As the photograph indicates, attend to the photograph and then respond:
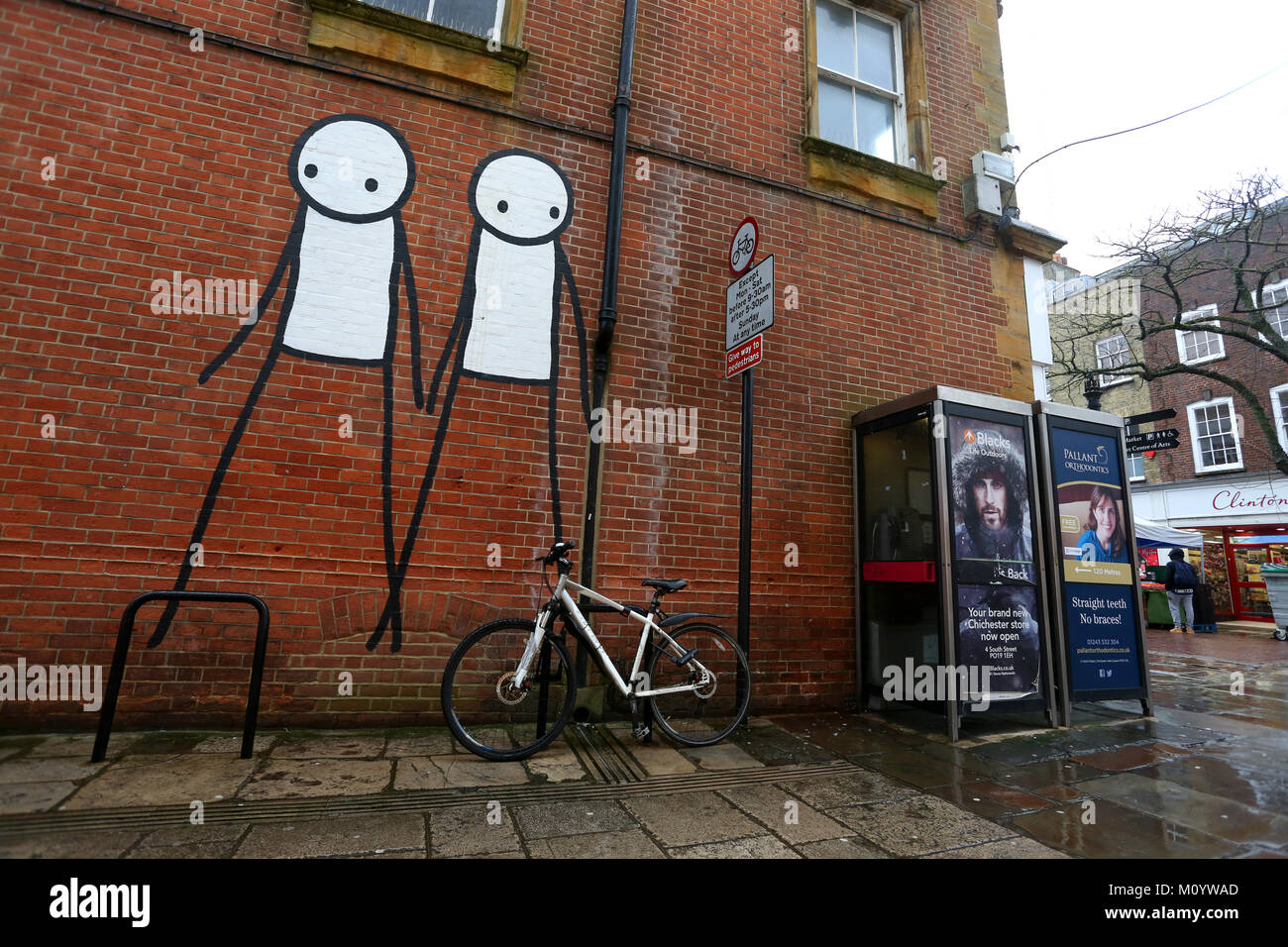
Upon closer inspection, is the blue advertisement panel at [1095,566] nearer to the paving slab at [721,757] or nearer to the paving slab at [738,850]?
the paving slab at [721,757]

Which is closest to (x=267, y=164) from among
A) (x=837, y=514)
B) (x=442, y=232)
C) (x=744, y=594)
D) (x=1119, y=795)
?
(x=442, y=232)

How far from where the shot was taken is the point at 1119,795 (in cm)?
310

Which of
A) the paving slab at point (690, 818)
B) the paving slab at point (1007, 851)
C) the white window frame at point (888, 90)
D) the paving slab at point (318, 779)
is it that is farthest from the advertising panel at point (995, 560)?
the paving slab at point (318, 779)

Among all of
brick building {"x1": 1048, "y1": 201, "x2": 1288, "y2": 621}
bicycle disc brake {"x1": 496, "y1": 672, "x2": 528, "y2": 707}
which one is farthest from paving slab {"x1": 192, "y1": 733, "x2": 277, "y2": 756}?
brick building {"x1": 1048, "y1": 201, "x2": 1288, "y2": 621}

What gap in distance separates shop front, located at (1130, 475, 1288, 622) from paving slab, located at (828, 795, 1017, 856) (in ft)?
Answer: 53.0

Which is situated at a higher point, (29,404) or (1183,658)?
(29,404)

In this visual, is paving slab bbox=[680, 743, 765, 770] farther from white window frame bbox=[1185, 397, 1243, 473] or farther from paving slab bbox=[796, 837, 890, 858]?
white window frame bbox=[1185, 397, 1243, 473]

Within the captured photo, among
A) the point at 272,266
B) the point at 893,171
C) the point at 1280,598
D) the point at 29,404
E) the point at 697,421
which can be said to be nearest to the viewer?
the point at 29,404

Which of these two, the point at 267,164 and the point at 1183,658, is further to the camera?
the point at 1183,658

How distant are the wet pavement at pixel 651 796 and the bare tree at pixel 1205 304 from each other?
9351 millimetres

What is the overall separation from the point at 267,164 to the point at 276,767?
3.81 meters

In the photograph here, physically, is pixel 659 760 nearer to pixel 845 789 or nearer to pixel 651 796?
pixel 651 796

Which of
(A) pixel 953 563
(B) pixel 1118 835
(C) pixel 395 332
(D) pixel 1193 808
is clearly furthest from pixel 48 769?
(D) pixel 1193 808

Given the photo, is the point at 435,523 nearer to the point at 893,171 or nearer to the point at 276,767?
the point at 276,767
